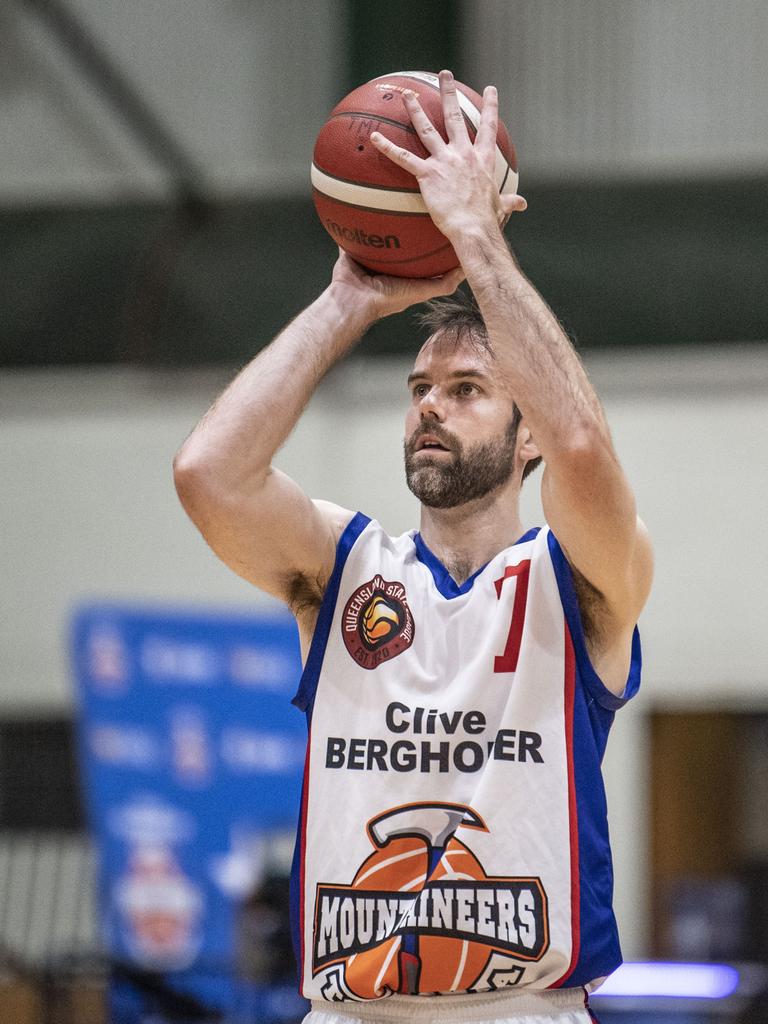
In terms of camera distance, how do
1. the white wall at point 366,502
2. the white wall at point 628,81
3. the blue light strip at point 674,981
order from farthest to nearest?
the white wall at point 628,81
the white wall at point 366,502
the blue light strip at point 674,981

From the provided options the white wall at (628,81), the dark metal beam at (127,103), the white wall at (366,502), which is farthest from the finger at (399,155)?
the dark metal beam at (127,103)

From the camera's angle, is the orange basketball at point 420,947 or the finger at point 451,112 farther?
the finger at point 451,112

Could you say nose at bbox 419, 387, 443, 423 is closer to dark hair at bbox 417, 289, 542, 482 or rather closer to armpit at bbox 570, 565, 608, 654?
dark hair at bbox 417, 289, 542, 482

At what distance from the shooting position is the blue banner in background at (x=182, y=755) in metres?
8.71

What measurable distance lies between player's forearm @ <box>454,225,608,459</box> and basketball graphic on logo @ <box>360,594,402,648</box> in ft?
2.05

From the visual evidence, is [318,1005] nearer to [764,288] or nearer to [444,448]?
[444,448]

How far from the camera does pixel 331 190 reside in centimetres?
400

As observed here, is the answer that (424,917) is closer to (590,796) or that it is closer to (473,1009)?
(473,1009)

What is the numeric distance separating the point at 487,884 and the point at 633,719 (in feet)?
22.0

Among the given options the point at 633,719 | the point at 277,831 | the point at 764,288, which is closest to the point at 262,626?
the point at 277,831

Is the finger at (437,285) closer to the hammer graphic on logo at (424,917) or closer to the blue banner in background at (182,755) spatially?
the hammer graphic on logo at (424,917)

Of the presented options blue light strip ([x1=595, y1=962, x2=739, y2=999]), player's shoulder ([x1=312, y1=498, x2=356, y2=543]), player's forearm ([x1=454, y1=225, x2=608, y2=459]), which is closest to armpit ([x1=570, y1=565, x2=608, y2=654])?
player's forearm ([x1=454, y1=225, x2=608, y2=459])

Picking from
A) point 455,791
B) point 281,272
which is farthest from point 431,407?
point 281,272

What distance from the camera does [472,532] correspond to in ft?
13.2
